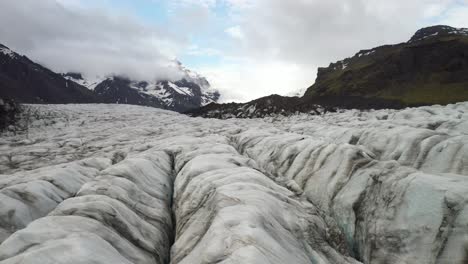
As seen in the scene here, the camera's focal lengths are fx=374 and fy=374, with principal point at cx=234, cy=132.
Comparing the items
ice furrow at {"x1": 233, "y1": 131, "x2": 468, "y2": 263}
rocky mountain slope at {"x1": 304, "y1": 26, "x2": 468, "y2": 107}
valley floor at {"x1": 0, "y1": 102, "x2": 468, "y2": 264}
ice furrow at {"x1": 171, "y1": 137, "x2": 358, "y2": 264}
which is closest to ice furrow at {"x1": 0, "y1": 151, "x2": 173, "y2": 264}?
valley floor at {"x1": 0, "y1": 102, "x2": 468, "y2": 264}

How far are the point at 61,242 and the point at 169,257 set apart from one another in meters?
3.43

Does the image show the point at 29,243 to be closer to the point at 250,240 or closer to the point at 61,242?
the point at 61,242

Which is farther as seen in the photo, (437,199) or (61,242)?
(437,199)

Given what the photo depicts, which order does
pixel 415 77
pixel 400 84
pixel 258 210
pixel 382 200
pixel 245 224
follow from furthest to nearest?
pixel 400 84 < pixel 415 77 < pixel 382 200 < pixel 258 210 < pixel 245 224

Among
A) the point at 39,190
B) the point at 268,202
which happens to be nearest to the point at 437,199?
the point at 268,202

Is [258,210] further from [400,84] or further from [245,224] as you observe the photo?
[400,84]

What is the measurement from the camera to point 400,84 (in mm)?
123750

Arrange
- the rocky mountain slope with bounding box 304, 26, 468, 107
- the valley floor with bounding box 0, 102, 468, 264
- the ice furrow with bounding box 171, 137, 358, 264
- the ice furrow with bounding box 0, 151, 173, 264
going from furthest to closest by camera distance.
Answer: the rocky mountain slope with bounding box 304, 26, 468, 107, the valley floor with bounding box 0, 102, 468, 264, the ice furrow with bounding box 171, 137, 358, 264, the ice furrow with bounding box 0, 151, 173, 264

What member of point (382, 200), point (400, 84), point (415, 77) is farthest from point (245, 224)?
point (415, 77)

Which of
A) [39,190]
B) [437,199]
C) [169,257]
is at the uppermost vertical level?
[437,199]

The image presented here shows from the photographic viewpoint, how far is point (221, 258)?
7.83 meters

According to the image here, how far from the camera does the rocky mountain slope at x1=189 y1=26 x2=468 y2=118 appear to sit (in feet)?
326

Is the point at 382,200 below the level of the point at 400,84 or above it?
below

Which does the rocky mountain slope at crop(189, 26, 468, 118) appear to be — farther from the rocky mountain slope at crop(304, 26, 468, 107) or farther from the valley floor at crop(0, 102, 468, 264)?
the valley floor at crop(0, 102, 468, 264)
